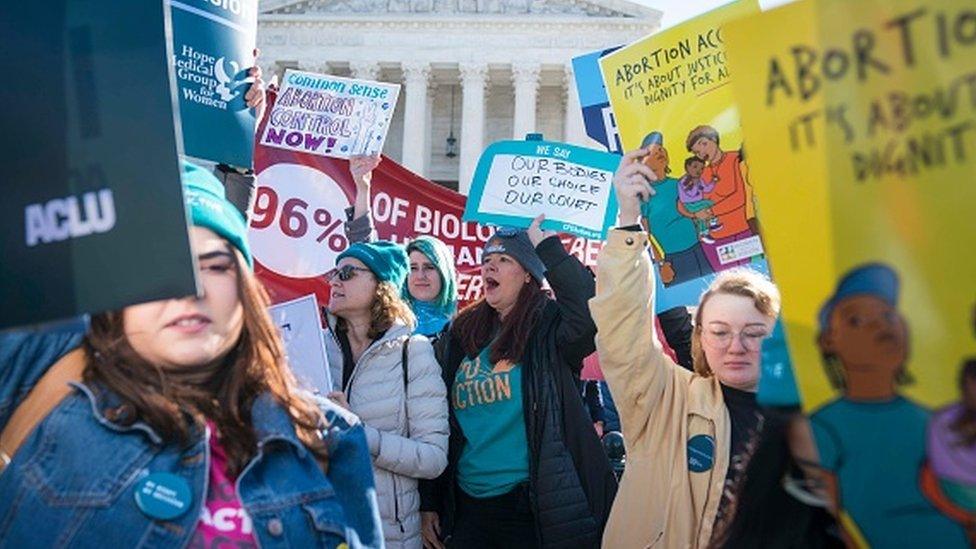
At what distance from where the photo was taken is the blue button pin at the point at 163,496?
62.1 inches

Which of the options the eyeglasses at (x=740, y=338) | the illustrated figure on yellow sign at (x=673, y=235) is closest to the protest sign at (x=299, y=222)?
the illustrated figure on yellow sign at (x=673, y=235)

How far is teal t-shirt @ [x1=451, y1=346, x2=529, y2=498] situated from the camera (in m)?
3.54

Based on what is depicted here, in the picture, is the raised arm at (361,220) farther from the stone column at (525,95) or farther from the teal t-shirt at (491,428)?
the stone column at (525,95)

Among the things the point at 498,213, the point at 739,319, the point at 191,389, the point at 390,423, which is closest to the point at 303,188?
the point at 498,213

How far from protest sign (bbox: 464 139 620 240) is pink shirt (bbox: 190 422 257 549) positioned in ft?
9.48

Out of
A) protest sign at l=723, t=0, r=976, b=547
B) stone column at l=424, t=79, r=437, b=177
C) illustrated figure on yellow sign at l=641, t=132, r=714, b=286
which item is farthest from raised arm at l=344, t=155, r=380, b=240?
stone column at l=424, t=79, r=437, b=177

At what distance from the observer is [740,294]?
9.10 feet

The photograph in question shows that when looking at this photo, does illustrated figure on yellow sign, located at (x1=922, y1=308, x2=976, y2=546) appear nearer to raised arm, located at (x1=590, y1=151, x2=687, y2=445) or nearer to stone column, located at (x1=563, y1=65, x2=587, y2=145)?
raised arm, located at (x1=590, y1=151, x2=687, y2=445)

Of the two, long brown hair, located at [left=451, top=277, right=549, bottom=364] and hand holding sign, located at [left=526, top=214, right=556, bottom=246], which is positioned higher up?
hand holding sign, located at [left=526, top=214, right=556, bottom=246]

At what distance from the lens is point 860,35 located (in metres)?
1.26

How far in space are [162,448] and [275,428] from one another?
185mm

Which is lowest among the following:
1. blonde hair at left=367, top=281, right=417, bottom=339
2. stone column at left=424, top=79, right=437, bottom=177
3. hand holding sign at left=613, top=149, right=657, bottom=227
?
stone column at left=424, top=79, right=437, bottom=177

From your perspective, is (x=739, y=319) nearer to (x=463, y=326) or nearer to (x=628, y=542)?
(x=628, y=542)

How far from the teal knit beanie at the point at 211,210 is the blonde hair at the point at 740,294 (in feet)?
4.75
